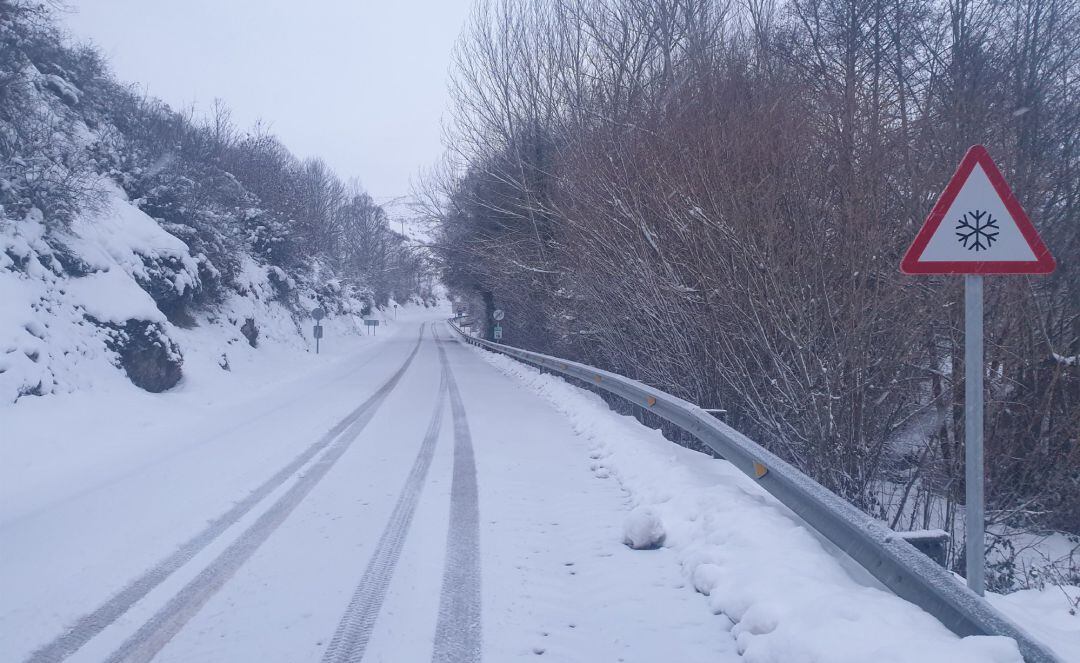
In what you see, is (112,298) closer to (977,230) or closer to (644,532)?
(644,532)

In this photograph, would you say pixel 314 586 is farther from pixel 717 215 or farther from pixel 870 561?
pixel 717 215

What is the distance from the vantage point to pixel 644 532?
5594 mm

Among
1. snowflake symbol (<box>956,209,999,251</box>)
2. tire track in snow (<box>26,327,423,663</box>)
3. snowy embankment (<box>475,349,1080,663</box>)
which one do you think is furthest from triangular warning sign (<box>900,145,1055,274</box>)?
tire track in snow (<box>26,327,423,663</box>)

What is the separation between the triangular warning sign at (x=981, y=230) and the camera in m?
4.04

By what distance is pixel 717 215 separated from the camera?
9.02 meters

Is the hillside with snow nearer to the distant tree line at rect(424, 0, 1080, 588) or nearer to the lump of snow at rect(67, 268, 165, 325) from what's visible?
the lump of snow at rect(67, 268, 165, 325)

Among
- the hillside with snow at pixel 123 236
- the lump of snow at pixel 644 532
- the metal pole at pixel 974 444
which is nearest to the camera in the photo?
the metal pole at pixel 974 444

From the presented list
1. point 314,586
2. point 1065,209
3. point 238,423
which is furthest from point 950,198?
point 238,423

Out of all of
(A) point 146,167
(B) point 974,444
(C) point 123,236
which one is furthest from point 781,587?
(A) point 146,167

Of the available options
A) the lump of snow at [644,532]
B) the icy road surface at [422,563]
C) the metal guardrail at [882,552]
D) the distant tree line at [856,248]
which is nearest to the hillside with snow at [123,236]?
the icy road surface at [422,563]

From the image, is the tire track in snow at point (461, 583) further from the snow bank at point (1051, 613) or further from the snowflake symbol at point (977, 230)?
the snowflake symbol at point (977, 230)

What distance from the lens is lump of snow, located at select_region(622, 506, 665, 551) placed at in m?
5.59

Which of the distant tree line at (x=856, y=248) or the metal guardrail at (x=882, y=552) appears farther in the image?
the distant tree line at (x=856, y=248)

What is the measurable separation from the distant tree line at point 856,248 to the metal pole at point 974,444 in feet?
11.2
